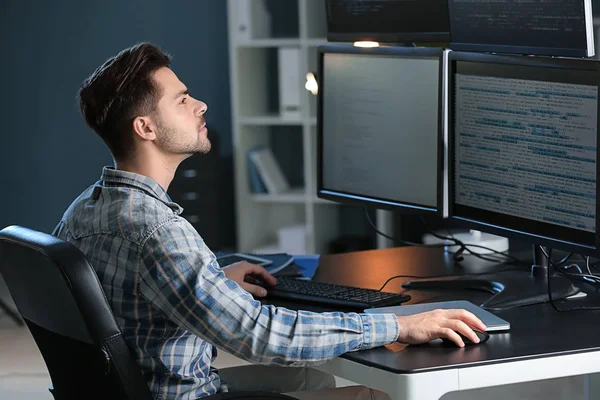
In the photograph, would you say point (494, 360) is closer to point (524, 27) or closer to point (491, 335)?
point (491, 335)

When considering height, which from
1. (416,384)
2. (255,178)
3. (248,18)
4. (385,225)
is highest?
(248,18)

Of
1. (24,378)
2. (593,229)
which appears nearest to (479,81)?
(593,229)

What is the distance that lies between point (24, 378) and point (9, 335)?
A: 0.58 meters

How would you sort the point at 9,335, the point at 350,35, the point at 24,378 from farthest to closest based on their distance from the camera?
the point at 9,335 → the point at 24,378 → the point at 350,35

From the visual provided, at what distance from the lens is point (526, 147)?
200 cm

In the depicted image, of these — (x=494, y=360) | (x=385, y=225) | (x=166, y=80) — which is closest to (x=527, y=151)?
(x=494, y=360)

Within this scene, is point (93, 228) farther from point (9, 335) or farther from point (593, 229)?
point (9, 335)

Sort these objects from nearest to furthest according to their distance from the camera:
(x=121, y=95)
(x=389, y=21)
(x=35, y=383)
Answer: (x=121, y=95) < (x=389, y=21) < (x=35, y=383)

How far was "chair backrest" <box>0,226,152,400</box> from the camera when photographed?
161cm

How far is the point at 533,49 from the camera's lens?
2035 mm

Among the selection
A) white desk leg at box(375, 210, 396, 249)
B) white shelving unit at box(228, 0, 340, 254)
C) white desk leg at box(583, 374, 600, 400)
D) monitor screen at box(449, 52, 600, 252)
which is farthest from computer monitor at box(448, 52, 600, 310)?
white shelving unit at box(228, 0, 340, 254)

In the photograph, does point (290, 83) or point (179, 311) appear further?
point (290, 83)

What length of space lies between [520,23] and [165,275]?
912mm

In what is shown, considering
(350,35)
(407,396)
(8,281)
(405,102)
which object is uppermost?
(350,35)
